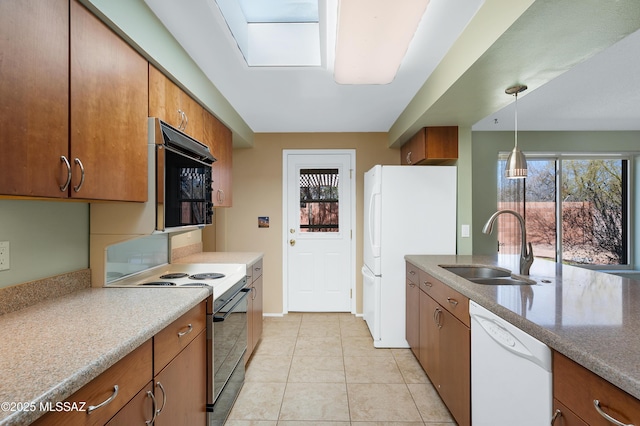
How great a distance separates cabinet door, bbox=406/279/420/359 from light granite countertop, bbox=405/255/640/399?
600 millimetres

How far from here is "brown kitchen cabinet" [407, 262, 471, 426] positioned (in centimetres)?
177

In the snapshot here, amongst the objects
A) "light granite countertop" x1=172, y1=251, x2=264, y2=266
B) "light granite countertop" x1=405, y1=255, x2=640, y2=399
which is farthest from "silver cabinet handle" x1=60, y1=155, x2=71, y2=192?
"light granite countertop" x1=405, y1=255, x2=640, y2=399

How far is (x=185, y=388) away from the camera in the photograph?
1491 millimetres

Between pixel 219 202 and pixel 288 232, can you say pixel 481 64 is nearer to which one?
pixel 219 202

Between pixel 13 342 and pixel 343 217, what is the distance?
340cm

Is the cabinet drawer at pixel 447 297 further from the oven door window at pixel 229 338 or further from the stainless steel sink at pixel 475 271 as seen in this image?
the oven door window at pixel 229 338

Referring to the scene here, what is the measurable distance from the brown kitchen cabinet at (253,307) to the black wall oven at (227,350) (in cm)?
23

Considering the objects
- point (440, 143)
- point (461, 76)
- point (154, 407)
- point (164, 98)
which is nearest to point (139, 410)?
point (154, 407)

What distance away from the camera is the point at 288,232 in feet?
13.5

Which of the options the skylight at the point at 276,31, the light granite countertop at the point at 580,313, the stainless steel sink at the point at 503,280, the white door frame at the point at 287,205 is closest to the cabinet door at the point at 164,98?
the skylight at the point at 276,31

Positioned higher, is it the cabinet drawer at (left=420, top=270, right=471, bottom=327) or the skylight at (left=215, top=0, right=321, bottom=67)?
the skylight at (left=215, top=0, right=321, bottom=67)

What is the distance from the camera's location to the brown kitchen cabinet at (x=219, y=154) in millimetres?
2674

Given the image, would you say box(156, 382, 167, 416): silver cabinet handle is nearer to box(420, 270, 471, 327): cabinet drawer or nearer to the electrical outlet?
the electrical outlet

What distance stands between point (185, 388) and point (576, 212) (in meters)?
4.73
